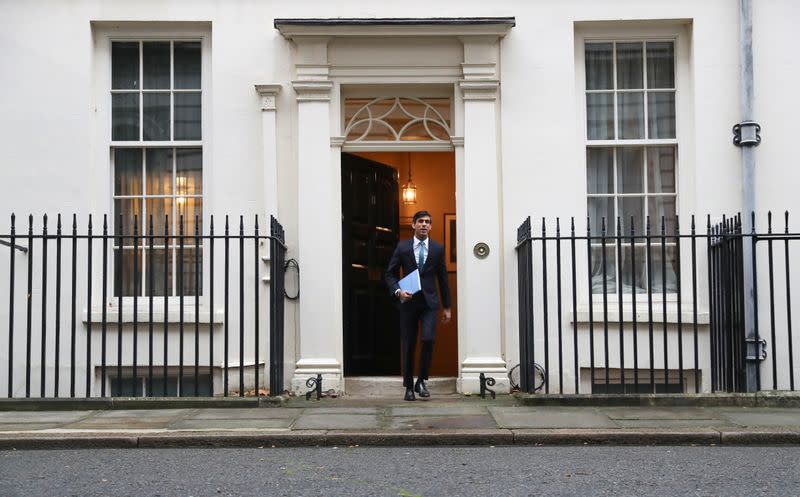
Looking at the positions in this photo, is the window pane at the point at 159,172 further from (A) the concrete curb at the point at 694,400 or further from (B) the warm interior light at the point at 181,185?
(A) the concrete curb at the point at 694,400

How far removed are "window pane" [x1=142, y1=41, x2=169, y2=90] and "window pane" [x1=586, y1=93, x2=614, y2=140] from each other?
4.40 metres

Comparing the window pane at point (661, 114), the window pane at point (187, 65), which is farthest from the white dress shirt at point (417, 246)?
the window pane at point (187, 65)

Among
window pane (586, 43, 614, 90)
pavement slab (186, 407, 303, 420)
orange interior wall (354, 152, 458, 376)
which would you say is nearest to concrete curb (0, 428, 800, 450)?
pavement slab (186, 407, 303, 420)

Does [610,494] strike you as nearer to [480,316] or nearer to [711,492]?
[711,492]

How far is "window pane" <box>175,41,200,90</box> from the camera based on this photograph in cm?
1053

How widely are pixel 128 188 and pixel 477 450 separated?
5229mm

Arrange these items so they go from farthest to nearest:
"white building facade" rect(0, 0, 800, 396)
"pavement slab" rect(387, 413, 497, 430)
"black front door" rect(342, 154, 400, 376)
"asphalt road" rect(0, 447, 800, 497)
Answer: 1. "black front door" rect(342, 154, 400, 376)
2. "white building facade" rect(0, 0, 800, 396)
3. "pavement slab" rect(387, 413, 497, 430)
4. "asphalt road" rect(0, 447, 800, 497)

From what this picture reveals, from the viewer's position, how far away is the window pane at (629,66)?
10.5 m

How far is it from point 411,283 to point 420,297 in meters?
0.16

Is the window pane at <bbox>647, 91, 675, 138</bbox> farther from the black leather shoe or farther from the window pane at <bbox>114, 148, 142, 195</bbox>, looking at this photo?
the window pane at <bbox>114, 148, 142, 195</bbox>

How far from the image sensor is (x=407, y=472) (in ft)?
20.5

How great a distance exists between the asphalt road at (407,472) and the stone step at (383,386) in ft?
10.0

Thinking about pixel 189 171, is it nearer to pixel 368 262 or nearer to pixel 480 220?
pixel 368 262

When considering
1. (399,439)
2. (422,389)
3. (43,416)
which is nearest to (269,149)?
(422,389)
